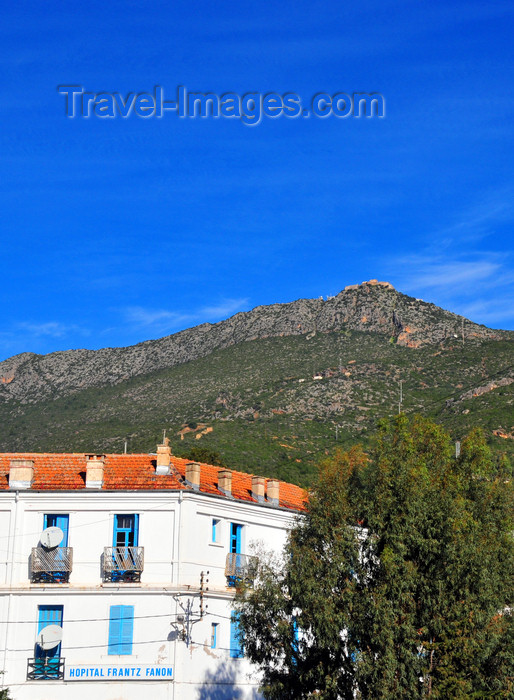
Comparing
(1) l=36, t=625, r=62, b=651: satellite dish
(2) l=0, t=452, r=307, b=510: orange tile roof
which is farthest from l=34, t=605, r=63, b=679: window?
(2) l=0, t=452, r=307, b=510: orange tile roof

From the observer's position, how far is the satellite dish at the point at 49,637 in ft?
122

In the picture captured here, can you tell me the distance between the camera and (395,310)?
150m

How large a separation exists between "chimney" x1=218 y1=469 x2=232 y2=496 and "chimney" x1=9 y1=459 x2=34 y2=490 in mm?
8482

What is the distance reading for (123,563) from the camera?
1535 inches

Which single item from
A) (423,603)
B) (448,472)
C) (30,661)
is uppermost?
(448,472)

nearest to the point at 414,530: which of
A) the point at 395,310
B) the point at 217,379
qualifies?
the point at 217,379

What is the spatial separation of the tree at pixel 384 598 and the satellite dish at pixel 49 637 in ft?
26.5

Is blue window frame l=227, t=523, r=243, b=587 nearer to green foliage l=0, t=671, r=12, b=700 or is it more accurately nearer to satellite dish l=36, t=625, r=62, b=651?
satellite dish l=36, t=625, r=62, b=651

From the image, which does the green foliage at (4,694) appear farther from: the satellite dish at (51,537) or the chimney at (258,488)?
the chimney at (258,488)

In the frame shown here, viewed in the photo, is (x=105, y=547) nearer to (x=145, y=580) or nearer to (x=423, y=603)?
(x=145, y=580)

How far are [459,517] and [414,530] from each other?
6.03 ft

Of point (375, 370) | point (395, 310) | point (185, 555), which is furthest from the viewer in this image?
point (395, 310)

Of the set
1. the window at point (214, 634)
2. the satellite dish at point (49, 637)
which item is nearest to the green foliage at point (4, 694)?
the satellite dish at point (49, 637)

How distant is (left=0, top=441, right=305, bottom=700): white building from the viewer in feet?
123
